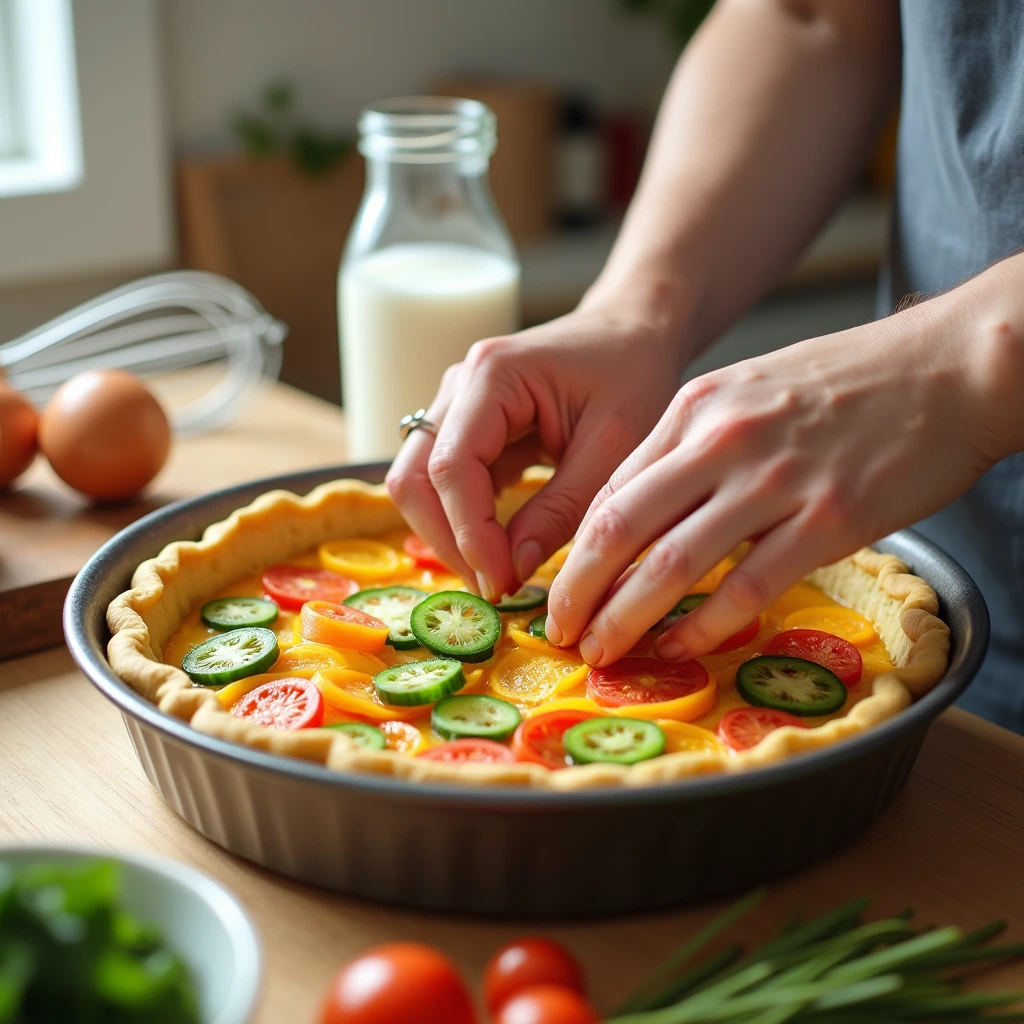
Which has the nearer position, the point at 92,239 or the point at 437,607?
the point at 437,607

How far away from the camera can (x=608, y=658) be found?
1450 millimetres

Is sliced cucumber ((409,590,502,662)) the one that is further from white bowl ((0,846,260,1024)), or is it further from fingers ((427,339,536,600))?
white bowl ((0,846,260,1024))

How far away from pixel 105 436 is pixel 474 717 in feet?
3.45

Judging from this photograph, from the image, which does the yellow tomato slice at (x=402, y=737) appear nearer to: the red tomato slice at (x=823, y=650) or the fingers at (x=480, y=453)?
the fingers at (x=480, y=453)

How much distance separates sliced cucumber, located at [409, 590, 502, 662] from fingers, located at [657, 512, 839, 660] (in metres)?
0.33

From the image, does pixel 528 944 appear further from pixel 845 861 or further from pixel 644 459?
pixel 644 459

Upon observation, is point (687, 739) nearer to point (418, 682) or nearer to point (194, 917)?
point (418, 682)

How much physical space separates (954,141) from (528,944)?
1371 mm

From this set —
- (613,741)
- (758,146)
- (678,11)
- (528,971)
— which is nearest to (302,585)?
(613,741)

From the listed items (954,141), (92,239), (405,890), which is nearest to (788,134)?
(954,141)

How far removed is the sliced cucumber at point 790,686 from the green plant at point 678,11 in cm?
341

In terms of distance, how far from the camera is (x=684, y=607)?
1.70 m

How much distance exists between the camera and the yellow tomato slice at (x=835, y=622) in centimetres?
163

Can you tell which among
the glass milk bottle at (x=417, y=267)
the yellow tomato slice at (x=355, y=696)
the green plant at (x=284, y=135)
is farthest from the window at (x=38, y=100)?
the yellow tomato slice at (x=355, y=696)
